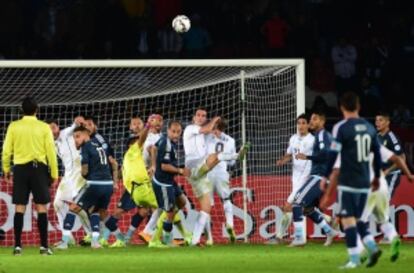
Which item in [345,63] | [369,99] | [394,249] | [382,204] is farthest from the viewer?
[345,63]

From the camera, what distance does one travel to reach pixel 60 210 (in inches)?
984

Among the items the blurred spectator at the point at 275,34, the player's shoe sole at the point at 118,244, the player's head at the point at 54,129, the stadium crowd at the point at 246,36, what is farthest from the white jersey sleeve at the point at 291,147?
the blurred spectator at the point at 275,34

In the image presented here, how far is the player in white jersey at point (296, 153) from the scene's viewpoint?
24.1 metres

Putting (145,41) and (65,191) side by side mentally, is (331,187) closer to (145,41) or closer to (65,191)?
(65,191)

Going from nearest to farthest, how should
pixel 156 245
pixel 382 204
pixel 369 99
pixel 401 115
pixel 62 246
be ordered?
pixel 382 204, pixel 62 246, pixel 156 245, pixel 401 115, pixel 369 99

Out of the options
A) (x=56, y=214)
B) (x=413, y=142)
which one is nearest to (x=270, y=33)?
(x=413, y=142)

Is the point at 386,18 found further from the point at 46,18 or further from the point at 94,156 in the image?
the point at 94,156

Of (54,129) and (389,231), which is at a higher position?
(54,129)

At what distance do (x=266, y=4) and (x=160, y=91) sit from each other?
19.3ft

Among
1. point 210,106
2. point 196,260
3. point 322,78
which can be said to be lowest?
point 196,260

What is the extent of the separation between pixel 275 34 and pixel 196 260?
485 inches

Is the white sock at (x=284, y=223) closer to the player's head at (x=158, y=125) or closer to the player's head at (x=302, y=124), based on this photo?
the player's head at (x=302, y=124)

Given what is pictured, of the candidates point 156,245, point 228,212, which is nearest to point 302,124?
point 228,212

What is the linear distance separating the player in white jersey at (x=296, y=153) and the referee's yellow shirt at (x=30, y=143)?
4959 millimetres
